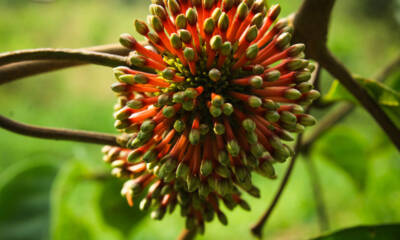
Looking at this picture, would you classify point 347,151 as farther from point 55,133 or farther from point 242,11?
point 55,133

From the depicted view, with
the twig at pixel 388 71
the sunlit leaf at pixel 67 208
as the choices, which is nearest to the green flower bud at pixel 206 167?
the sunlit leaf at pixel 67 208

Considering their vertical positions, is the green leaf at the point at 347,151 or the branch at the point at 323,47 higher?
the branch at the point at 323,47

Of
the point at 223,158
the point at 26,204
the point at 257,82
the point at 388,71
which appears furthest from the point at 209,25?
the point at 388,71

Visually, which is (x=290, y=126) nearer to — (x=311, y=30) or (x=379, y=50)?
(x=311, y=30)

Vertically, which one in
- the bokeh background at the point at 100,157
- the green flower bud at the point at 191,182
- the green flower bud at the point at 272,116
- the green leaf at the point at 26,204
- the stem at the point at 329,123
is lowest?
the bokeh background at the point at 100,157

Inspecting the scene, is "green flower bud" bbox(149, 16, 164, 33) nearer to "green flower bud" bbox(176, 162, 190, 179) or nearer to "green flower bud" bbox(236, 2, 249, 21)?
"green flower bud" bbox(236, 2, 249, 21)

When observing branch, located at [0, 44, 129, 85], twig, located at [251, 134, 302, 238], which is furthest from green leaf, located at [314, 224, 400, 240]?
branch, located at [0, 44, 129, 85]

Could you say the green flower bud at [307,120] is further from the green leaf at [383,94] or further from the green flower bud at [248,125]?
the green leaf at [383,94]

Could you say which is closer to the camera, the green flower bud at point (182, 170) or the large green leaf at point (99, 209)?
the green flower bud at point (182, 170)
